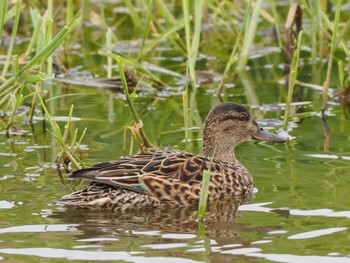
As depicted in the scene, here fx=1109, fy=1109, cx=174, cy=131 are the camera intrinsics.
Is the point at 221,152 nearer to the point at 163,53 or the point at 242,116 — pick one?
the point at 242,116

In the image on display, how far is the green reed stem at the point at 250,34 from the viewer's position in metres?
11.5

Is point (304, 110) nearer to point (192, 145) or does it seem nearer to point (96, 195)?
point (192, 145)

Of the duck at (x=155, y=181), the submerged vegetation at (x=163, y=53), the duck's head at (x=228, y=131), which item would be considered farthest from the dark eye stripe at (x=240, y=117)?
the duck at (x=155, y=181)

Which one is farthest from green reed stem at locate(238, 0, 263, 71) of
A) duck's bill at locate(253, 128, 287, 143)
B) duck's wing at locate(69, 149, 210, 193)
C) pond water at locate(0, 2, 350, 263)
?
duck's wing at locate(69, 149, 210, 193)

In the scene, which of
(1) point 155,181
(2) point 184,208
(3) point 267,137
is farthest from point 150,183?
(3) point 267,137

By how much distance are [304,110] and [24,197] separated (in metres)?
3.99

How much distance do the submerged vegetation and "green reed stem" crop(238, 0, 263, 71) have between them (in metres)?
0.01

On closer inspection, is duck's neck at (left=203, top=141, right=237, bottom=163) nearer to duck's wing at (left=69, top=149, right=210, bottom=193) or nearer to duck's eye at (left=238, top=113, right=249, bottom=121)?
duck's eye at (left=238, top=113, right=249, bottom=121)

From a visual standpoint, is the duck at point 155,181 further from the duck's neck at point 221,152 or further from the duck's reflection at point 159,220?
the duck's neck at point 221,152

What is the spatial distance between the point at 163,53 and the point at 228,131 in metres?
5.07

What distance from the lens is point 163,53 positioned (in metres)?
14.1

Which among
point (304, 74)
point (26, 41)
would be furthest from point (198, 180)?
point (26, 41)

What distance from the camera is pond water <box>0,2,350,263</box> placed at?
22.0ft

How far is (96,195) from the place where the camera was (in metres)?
7.94
